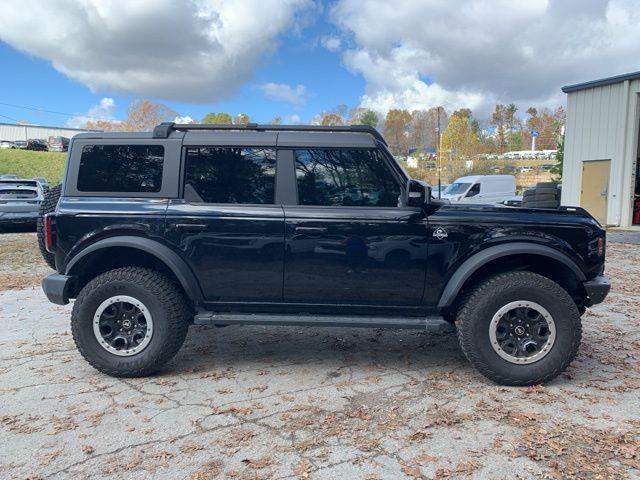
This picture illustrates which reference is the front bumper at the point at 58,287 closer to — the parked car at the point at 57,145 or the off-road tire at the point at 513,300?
the off-road tire at the point at 513,300

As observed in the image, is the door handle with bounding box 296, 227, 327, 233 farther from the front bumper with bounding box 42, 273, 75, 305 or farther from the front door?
the front bumper with bounding box 42, 273, 75, 305

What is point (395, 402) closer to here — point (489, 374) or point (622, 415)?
point (489, 374)

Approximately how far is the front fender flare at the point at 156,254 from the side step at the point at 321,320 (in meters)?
0.31

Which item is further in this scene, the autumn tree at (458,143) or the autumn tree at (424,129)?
the autumn tree at (424,129)

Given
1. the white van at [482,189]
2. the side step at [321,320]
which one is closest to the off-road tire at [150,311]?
the side step at [321,320]

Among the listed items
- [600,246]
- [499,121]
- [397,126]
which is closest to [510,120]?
[499,121]

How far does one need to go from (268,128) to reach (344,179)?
84 centimetres

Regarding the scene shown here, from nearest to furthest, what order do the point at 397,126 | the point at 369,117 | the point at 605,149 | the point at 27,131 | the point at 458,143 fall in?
the point at 605,149, the point at 458,143, the point at 369,117, the point at 397,126, the point at 27,131

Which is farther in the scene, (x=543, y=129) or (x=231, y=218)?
(x=543, y=129)

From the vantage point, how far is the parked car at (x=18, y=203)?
13812mm

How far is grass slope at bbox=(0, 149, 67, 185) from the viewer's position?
3766cm

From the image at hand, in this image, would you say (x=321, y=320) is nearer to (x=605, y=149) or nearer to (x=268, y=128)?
(x=268, y=128)

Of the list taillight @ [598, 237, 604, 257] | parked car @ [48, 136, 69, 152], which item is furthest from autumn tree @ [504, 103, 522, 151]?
taillight @ [598, 237, 604, 257]

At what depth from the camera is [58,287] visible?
4.05 m
